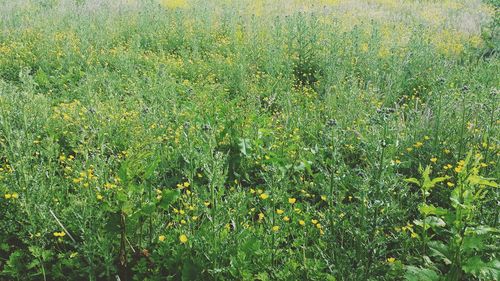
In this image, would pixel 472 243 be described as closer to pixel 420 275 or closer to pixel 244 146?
pixel 420 275

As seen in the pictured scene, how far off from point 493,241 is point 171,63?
563 cm

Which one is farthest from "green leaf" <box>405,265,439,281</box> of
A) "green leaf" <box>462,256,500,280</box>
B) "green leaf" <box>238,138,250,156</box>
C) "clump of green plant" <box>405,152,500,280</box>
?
"green leaf" <box>238,138,250,156</box>

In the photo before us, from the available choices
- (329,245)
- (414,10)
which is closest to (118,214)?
(329,245)

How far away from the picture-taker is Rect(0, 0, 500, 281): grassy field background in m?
2.91

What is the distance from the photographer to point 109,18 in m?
10.3

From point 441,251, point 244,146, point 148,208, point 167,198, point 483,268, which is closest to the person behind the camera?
point 483,268

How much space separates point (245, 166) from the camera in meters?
4.33

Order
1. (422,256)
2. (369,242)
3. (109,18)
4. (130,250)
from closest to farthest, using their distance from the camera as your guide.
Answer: (369,242)
(422,256)
(130,250)
(109,18)

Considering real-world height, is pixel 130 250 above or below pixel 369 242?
below

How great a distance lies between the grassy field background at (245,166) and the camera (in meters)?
2.91

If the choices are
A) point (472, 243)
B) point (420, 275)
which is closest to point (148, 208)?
point (420, 275)

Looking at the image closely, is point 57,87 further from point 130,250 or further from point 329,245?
point 329,245

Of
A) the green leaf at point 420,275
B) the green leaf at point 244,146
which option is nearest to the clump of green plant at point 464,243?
the green leaf at point 420,275

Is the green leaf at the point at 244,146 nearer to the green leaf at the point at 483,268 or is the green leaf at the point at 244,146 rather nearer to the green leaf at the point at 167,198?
the green leaf at the point at 167,198
